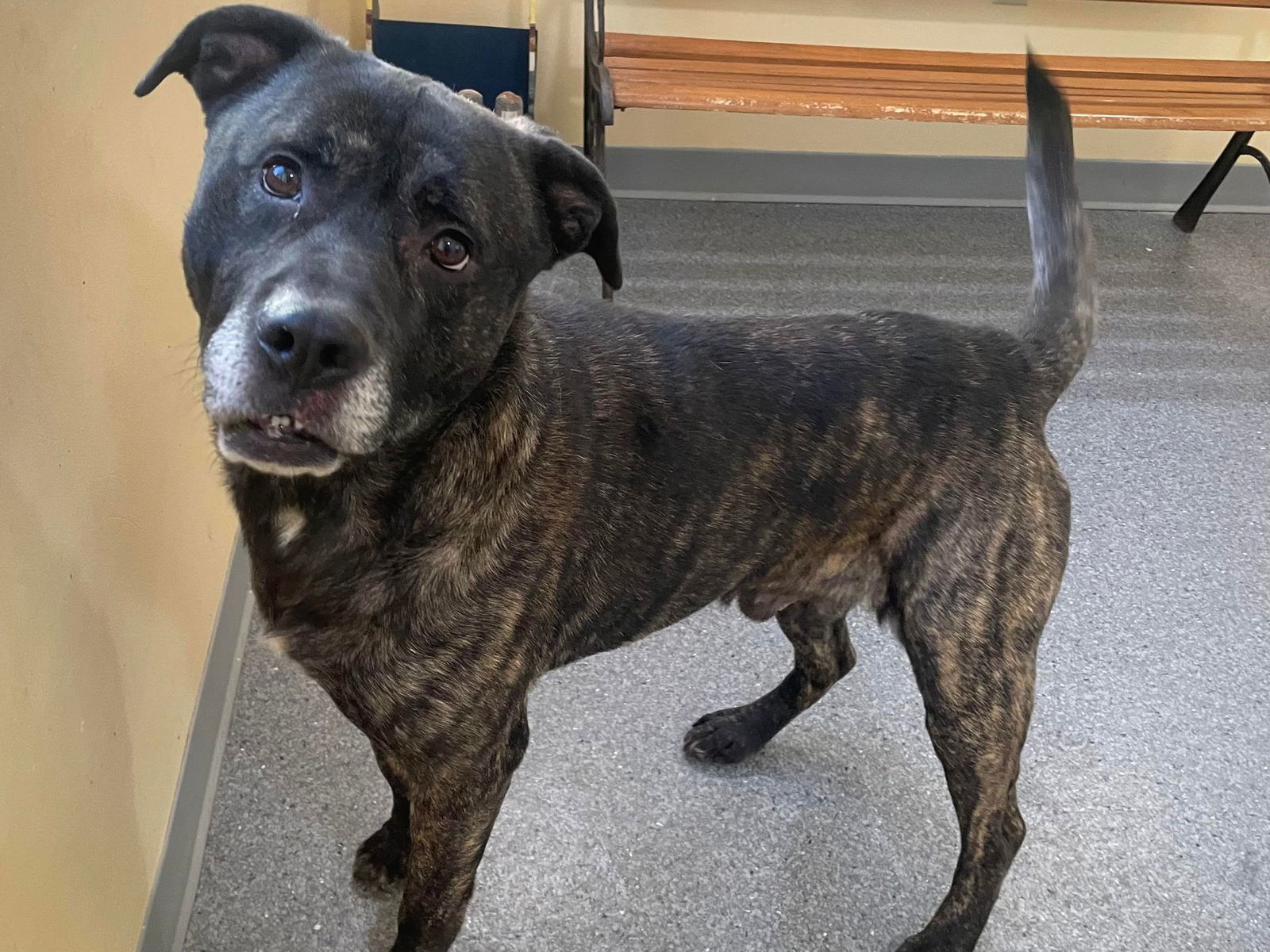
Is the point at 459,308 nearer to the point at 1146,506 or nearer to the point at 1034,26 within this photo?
the point at 1146,506

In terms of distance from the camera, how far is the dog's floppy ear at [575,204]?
3.74ft

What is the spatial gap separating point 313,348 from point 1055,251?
3.49 ft

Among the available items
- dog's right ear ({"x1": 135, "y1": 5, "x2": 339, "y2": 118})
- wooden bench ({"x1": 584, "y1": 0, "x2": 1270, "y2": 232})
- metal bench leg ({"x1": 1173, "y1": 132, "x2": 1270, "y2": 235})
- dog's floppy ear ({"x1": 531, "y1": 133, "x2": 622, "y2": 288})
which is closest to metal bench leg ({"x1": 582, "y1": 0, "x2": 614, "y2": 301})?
wooden bench ({"x1": 584, "y1": 0, "x2": 1270, "y2": 232})

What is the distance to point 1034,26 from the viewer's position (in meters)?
3.65

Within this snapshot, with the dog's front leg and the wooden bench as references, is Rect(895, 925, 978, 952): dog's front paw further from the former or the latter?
the wooden bench

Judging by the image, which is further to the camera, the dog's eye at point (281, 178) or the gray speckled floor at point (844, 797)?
the gray speckled floor at point (844, 797)

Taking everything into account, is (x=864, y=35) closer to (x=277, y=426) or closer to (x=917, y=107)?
(x=917, y=107)

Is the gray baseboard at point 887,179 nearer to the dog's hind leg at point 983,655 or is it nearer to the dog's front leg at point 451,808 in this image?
the dog's hind leg at point 983,655

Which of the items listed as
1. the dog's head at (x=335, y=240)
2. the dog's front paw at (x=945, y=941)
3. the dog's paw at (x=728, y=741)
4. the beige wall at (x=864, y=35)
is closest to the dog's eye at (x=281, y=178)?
the dog's head at (x=335, y=240)

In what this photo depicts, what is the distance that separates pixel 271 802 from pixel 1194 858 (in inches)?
59.0

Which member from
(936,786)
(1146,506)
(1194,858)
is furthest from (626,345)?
(1146,506)

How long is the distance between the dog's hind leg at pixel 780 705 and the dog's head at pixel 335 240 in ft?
2.91

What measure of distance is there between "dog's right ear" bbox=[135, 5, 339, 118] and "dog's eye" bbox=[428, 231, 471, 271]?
0.25 meters

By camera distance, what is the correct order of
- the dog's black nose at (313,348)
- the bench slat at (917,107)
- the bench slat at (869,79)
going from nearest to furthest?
the dog's black nose at (313,348) → the bench slat at (917,107) → the bench slat at (869,79)
